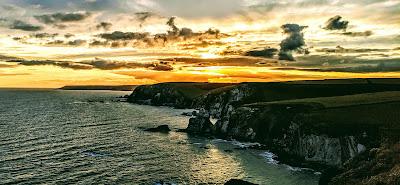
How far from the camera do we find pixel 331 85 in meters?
168

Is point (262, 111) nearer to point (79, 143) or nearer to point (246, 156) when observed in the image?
point (246, 156)

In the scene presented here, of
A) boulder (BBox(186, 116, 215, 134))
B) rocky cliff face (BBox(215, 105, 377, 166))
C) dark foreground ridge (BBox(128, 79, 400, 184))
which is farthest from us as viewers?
boulder (BBox(186, 116, 215, 134))

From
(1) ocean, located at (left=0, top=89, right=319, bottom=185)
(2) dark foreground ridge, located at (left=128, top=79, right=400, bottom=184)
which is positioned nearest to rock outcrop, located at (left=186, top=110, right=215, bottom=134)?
(2) dark foreground ridge, located at (left=128, top=79, right=400, bottom=184)

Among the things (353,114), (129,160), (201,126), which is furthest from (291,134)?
(201,126)

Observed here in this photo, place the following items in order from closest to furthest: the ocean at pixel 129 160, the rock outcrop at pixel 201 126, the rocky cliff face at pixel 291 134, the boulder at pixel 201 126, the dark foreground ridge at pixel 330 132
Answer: the dark foreground ridge at pixel 330 132 < the ocean at pixel 129 160 < the rocky cliff face at pixel 291 134 < the rock outcrop at pixel 201 126 < the boulder at pixel 201 126

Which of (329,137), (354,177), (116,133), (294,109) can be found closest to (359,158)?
(354,177)

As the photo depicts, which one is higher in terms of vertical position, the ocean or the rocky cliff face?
the rocky cliff face

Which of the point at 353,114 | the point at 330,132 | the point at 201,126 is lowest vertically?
the point at 201,126

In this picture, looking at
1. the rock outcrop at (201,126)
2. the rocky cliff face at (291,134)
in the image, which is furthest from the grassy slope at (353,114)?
the rock outcrop at (201,126)

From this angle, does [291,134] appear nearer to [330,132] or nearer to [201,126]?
[330,132]

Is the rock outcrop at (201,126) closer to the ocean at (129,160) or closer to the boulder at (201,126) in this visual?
the boulder at (201,126)

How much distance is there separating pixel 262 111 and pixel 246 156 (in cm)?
2904

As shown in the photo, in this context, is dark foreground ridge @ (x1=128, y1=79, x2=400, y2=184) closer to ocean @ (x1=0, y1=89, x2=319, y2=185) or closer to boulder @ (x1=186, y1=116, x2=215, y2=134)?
boulder @ (x1=186, y1=116, x2=215, y2=134)

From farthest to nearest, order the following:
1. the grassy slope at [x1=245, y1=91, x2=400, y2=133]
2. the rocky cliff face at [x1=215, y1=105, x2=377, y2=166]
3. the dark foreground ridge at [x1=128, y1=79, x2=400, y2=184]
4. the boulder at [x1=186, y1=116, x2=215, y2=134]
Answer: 1. the boulder at [x1=186, y1=116, x2=215, y2=134]
2. the grassy slope at [x1=245, y1=91, x2=400, y2=133]
3. the rocky cliff face at [x1=215, y1=105, x2=377, y2=166]
4. the dark foreground ridge at [x1=128, y1=79, x2=400, y2=184]
